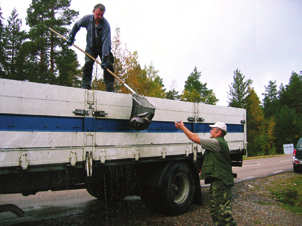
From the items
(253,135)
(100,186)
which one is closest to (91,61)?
(100,186)

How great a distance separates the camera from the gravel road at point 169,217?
4.97m

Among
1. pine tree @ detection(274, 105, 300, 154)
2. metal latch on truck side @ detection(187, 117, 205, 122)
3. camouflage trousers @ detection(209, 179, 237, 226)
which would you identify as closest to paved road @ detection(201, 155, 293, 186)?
metal latch on truck side @ detection(187, 117, 205, 122)

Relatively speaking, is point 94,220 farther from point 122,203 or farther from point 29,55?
point 29,55

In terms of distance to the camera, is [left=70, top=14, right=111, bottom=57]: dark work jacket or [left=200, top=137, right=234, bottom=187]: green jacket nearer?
[left=200, top=137, right=234, bottom=187]: green jacket

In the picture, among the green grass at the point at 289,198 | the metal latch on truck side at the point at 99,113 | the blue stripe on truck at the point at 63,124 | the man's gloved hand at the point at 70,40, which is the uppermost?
the man's gloved hand at the point at 70,40

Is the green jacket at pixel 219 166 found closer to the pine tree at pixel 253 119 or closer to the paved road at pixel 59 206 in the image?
the paved road at pixel 59 206

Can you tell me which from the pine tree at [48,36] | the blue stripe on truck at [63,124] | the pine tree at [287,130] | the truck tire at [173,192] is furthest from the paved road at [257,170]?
the pine tree at [287,130]

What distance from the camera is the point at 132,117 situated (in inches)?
177

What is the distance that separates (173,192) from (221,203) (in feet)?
5.80

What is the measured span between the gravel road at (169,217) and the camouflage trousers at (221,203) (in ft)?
3.90

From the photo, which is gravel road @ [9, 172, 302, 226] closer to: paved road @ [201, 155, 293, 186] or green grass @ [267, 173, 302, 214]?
green grass @ [267, 173, 302, 214]

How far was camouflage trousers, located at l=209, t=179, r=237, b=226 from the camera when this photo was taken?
12.5 feet

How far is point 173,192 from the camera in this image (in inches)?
218

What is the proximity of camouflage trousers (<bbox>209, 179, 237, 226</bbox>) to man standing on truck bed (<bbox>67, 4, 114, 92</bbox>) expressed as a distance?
2.95m
